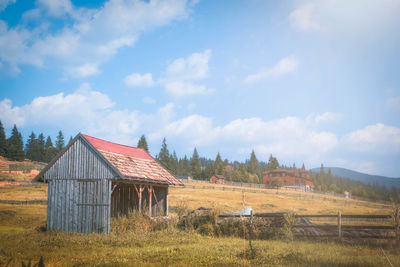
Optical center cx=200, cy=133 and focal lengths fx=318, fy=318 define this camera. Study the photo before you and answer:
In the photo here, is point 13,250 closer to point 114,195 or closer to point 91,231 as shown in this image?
point 91,231

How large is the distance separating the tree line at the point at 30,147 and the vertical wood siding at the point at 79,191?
105148mm

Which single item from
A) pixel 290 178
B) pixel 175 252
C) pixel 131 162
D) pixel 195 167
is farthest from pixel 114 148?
pixel 195 167

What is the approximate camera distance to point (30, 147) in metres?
136

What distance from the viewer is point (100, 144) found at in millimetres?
22375

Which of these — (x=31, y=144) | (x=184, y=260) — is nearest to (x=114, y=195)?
(x=184, y=260)

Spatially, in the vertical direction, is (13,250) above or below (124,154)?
below

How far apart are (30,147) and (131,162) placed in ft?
432

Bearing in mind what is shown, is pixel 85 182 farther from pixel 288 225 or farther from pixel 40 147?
pixel 40 147

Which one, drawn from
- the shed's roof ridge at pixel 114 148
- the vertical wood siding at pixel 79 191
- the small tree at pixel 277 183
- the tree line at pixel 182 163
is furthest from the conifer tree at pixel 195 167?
the vertical wood siding at pixel 79 191

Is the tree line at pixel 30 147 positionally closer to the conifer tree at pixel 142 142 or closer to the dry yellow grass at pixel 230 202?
the conifer tree at pixel 142 142

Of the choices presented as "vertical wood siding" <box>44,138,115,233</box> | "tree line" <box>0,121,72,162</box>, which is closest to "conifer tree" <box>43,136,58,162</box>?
"tree line" <box>0,121,72,162</box>

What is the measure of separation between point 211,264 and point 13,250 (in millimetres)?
8383

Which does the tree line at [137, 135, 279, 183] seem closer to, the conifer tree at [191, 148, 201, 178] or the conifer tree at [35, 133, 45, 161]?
the conifer tree at [191, 148, 201, 178]

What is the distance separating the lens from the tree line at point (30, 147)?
111m
